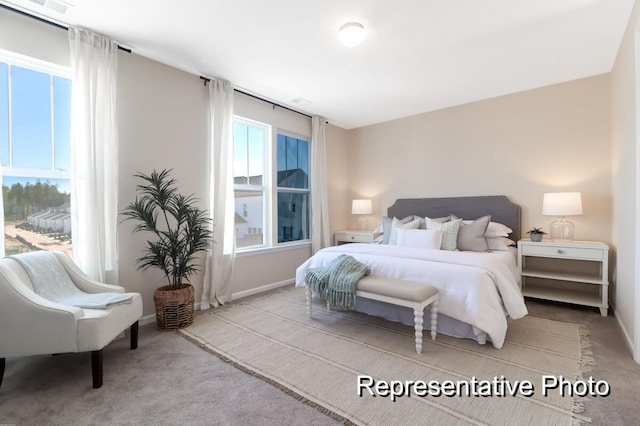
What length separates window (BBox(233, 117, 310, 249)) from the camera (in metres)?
4.14

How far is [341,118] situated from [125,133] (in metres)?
3.26

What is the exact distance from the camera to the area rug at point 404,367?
170 centimetres

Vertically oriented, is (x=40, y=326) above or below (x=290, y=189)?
below

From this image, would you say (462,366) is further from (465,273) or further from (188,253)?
(188,253)

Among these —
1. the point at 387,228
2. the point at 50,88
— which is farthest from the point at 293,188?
the point at 50,88

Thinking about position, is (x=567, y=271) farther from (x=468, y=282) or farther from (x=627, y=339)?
(x=468, y=282)

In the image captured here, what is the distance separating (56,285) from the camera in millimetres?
2234

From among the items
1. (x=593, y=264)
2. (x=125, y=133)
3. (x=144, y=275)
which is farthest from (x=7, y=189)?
(x=593, y=264)

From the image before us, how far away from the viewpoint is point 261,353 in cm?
239

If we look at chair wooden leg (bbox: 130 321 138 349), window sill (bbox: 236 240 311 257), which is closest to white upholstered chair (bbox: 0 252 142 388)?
chair wooden leg (bbox: 130 321 138 349)

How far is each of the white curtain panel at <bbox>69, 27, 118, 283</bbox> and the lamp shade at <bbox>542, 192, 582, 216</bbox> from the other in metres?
4.53

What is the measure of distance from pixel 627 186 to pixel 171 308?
4128 millimetres

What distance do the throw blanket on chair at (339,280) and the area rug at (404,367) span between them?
0.96ft

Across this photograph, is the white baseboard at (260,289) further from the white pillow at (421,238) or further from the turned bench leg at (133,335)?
the white pillow at (421,238)
